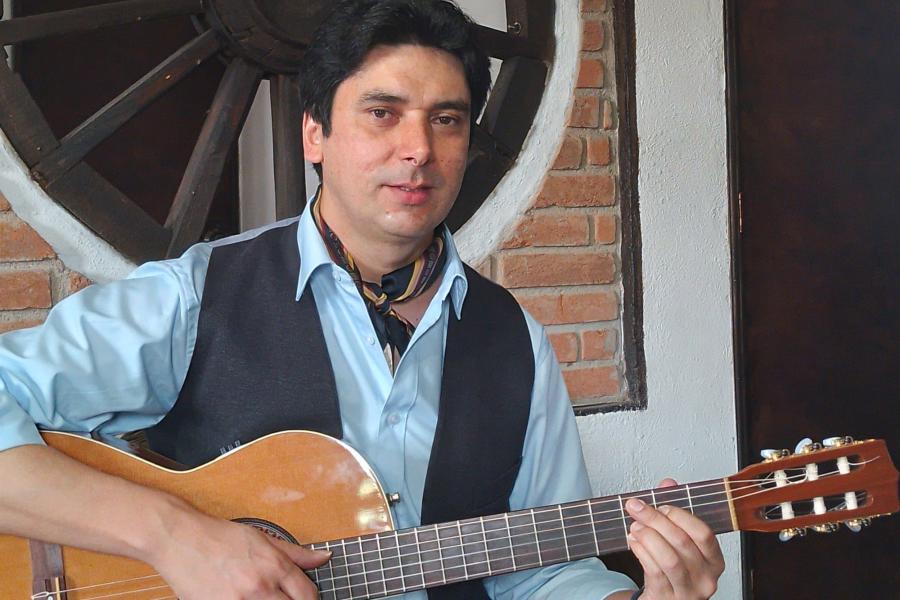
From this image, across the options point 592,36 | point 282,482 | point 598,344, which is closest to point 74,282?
point 282,482

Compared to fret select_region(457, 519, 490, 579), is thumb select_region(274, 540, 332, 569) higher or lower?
higher

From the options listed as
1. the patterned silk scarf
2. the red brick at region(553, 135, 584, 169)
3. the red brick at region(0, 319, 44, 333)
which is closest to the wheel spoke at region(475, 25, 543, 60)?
the red brick at region(553, 135, 584, 169)

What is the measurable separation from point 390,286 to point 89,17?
82 cm

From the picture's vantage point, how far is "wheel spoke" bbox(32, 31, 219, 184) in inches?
68.7

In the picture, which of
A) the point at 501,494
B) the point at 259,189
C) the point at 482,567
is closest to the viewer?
the point at 482,567

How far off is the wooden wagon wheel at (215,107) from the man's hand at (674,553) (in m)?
1.01

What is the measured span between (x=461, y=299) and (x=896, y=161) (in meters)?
1.60

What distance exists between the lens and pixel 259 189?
2.67 m

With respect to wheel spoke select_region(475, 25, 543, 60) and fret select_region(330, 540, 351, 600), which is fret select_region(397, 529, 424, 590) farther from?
wheel spoke select_region(475, 25, 543, 60)

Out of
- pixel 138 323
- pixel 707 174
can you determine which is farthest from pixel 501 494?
pixel 707 174

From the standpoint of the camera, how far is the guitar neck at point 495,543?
48.3 inches

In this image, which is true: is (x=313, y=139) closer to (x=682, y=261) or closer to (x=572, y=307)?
(x=572, y=307)

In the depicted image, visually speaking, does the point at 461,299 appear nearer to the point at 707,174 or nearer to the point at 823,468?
the point at 823,468

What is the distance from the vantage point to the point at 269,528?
4.09ft
